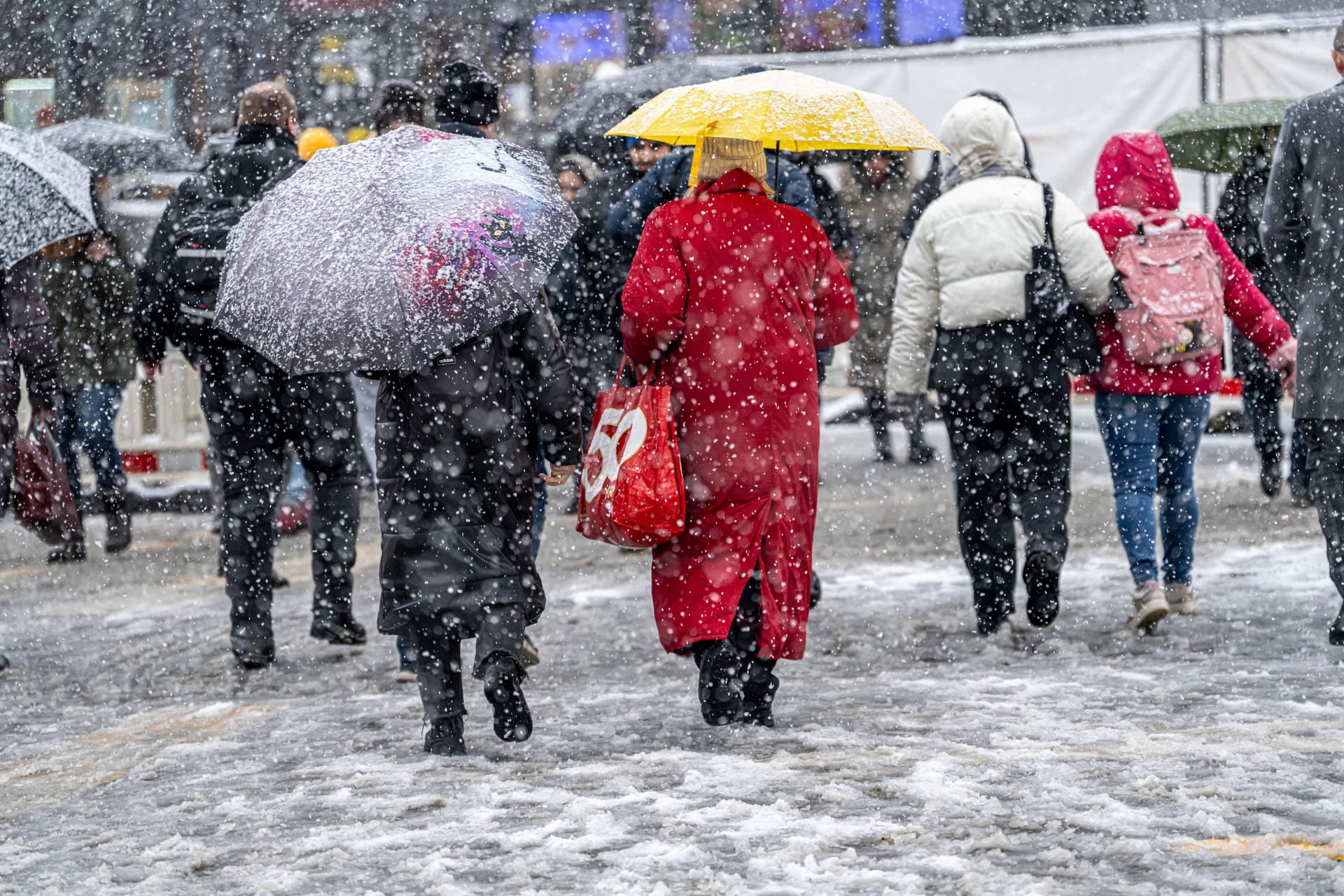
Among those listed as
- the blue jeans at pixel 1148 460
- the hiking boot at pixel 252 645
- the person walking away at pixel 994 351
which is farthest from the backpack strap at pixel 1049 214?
the hiking boot at pixel 252 645

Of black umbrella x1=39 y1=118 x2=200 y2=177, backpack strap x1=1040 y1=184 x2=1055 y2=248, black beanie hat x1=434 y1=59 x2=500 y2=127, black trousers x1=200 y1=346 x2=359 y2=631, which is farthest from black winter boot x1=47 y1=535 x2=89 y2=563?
backpack strap x1=1040 y1=184 x2=1055 y2=248

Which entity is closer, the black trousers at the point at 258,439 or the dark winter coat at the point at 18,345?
the black trousers at the point at 258,439

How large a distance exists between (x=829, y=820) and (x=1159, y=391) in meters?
3.21

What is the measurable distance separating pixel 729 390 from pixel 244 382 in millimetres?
2261

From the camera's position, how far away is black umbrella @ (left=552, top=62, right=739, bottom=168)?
31.2ft

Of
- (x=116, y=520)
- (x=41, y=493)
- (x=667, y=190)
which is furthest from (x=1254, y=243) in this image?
(x=116, y=520)

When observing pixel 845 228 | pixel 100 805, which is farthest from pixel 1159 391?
pixel 100 805

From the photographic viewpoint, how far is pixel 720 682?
504cm

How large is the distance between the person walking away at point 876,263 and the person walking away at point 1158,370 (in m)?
5.52

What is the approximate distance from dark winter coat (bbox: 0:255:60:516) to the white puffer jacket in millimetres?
3534

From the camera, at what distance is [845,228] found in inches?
303

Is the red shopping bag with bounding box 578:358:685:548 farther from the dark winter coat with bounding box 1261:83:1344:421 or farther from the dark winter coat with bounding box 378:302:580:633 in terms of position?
the dark winter coat with bounding box 1261:83:1344:421

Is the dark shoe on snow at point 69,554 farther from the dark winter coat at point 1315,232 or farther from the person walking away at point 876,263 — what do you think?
the dark winter coat at point 1315,232

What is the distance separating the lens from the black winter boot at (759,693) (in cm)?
512
